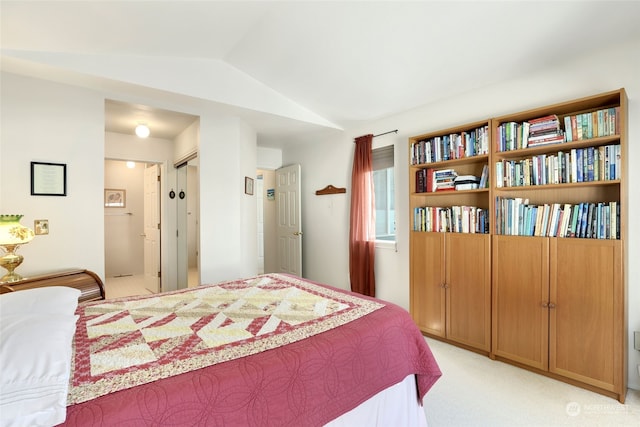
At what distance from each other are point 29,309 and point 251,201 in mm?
2935

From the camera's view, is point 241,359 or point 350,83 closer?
point 241,359

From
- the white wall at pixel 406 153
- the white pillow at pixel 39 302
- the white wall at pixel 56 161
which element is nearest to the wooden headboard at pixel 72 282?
the white wall at pixel 56 161

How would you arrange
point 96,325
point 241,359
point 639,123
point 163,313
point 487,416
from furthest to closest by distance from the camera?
1. point 639,123
2. point 487,416
3. point 163,313
4. point 96,325
5. point 241,359

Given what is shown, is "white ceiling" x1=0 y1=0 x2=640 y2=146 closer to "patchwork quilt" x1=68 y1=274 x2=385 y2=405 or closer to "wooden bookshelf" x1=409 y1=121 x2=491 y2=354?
"wooden bookshelf" x1=409 y1=121 x2=491 y2=354

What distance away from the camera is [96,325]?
4.75 ft

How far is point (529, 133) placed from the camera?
8.05 ft

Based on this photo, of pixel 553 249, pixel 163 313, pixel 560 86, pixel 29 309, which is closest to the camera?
pixel 29 309

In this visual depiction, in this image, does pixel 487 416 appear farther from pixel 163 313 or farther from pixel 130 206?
pixel 130 206

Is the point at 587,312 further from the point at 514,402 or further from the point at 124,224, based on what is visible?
the point at 124,224

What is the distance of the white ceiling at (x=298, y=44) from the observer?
6.57ft

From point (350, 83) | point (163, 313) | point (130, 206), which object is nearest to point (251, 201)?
point (350, 83)

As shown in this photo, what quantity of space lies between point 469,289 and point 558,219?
898 millimetres

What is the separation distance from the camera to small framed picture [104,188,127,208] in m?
6.06

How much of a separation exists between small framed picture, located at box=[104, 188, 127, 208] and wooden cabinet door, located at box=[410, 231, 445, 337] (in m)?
5.83
